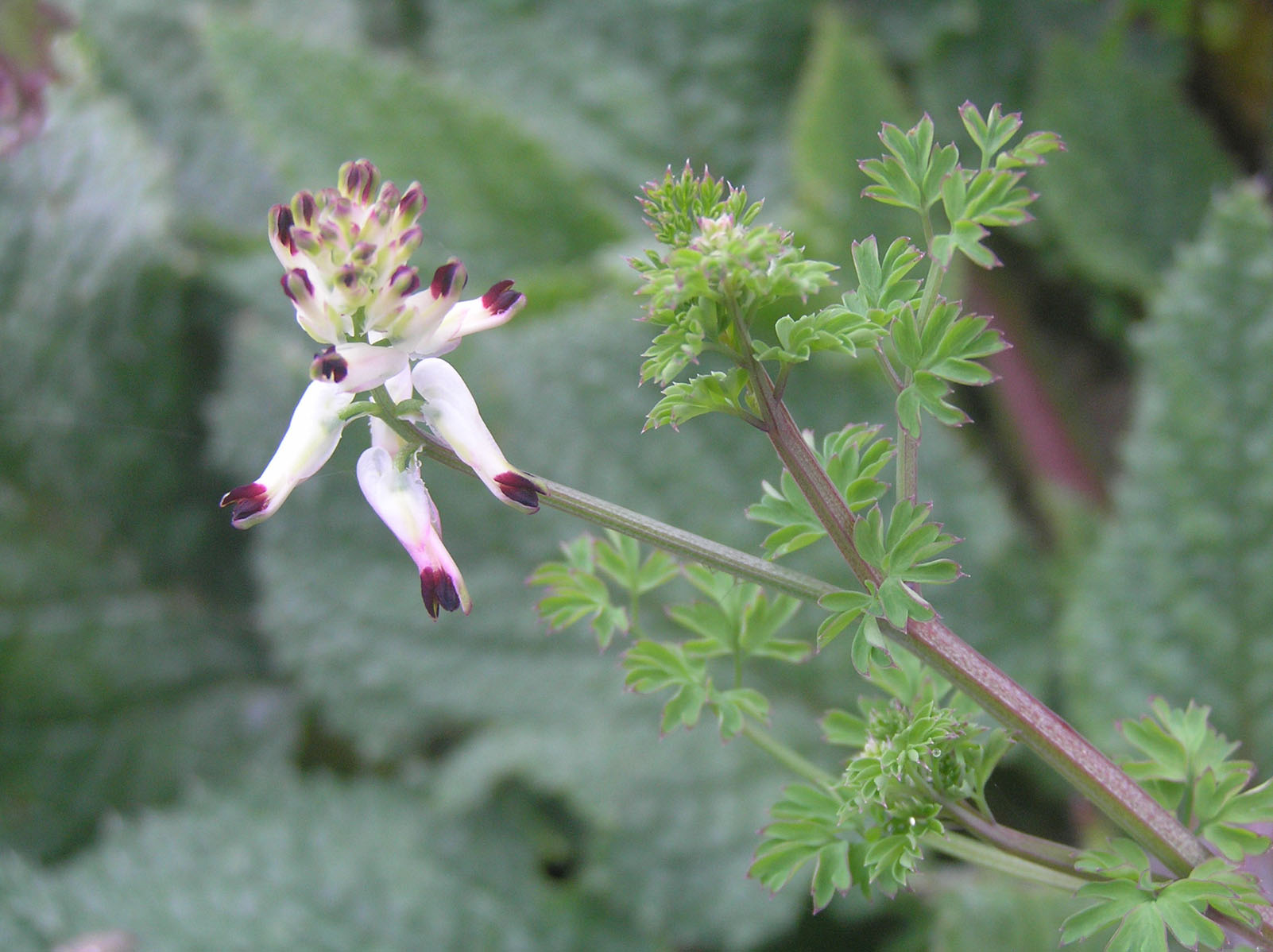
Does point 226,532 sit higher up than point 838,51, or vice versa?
point 838,51

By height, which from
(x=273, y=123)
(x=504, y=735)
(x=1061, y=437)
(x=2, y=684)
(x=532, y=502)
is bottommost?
(x=2, y=684)

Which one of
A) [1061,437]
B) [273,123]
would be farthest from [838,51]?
[273,123]

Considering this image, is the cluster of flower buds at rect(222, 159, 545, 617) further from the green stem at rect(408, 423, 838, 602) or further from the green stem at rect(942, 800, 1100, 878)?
the green stem at rect(942, 800, 1100, 878)

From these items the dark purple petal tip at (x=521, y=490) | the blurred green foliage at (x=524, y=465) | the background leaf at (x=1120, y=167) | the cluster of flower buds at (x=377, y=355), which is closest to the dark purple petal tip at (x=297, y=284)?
the cluster of flower buds at (x=377, y=355)

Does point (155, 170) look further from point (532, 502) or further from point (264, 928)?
point (532, 502)

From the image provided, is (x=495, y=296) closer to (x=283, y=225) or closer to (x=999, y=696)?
(x=283, y=225)

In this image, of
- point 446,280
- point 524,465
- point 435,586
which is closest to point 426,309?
point 446,280

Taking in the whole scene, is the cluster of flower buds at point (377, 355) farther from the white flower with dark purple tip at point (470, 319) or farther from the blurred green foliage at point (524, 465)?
the blurred green foliage at point (524, 465)
